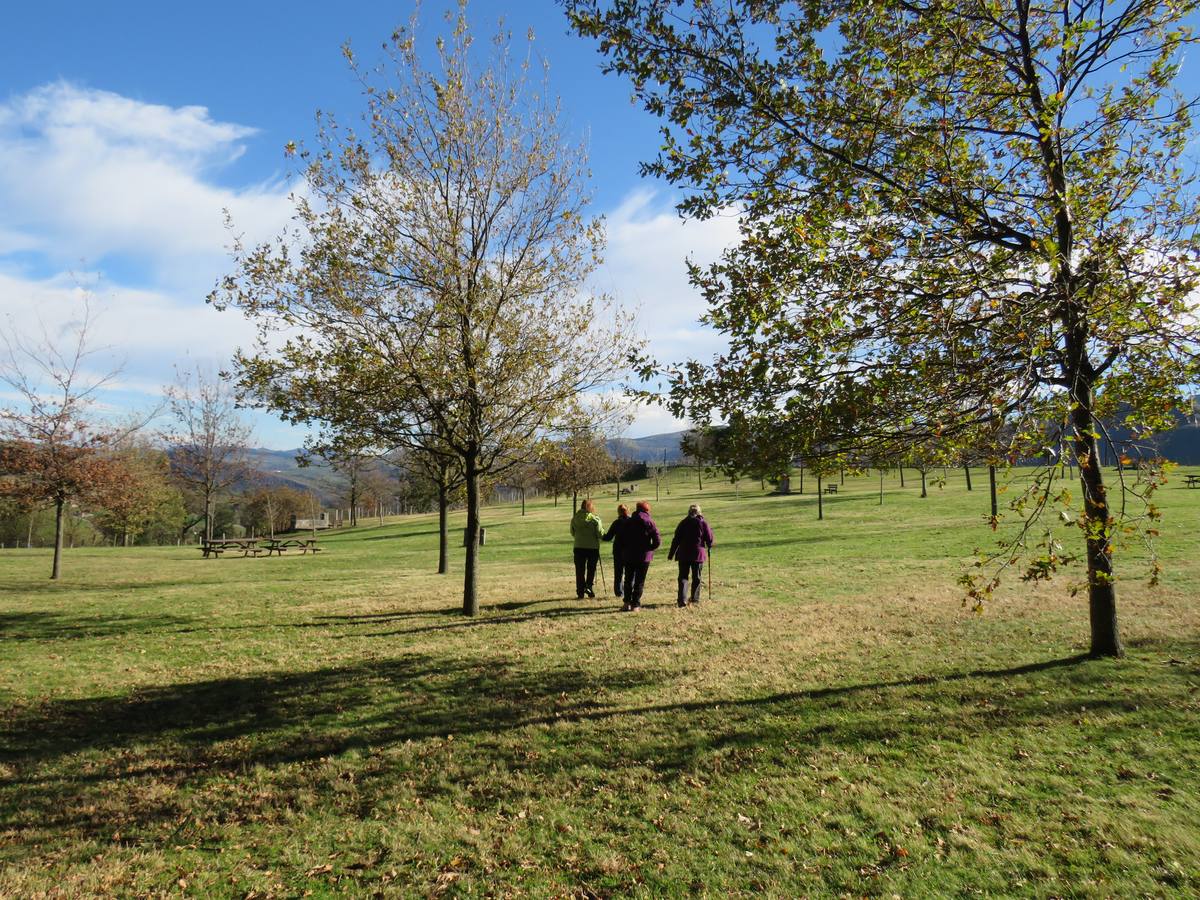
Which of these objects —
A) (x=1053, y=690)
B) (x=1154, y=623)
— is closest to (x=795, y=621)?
(x=1053, y=690)

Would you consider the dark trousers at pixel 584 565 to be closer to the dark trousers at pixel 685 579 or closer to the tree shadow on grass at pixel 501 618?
the tree shadow on grass at pixel 501 618

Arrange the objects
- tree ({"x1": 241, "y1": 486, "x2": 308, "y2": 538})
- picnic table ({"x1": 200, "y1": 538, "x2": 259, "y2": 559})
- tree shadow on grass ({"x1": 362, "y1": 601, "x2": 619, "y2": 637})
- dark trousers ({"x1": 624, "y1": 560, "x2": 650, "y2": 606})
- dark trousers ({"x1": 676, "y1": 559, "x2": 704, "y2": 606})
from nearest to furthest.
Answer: tree shadow on grass ({"x1": 362, "y1": 601, "x2": 619, "y2": 637}), dark trousers ({"x1": 624, "y1": 560, "x2": 650, "y2": 606}), dark trousers ({"x1": 676, "y1": 559, "x2": 704, "y2": 606}), picnic table ({"x1": 200, "y1": 538, "x2": 259, "y2": 559}), tree ({"x1": 241, "y1": 486, "x2": 308, "y2": 538})

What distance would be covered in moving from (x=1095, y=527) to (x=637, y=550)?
337 inches

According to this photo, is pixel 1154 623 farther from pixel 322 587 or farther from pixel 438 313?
pixel 322 587

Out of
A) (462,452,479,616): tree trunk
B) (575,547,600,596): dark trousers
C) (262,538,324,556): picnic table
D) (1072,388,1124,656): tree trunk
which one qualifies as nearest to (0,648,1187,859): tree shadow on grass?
(1072,388,1124,656): tree trunk

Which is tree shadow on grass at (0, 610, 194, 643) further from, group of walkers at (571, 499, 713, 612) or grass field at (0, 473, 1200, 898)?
group of walkers at (571, 499, 713, 612)

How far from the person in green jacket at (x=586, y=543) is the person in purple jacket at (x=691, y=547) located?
1.75 meters

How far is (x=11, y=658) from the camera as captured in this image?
9.66 m

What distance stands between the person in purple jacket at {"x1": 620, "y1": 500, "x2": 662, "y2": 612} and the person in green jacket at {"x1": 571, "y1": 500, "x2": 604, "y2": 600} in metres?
0.88

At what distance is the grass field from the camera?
4.19 meters

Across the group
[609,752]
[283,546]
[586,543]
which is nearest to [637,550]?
[586,543]

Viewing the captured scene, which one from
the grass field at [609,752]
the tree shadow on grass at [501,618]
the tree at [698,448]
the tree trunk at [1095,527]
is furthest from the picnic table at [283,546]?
the tree trunk at [1095,527]

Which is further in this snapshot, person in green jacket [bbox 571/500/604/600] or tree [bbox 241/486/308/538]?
tree [bbox 241/486/308/538]

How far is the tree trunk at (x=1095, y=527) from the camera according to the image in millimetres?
5246
